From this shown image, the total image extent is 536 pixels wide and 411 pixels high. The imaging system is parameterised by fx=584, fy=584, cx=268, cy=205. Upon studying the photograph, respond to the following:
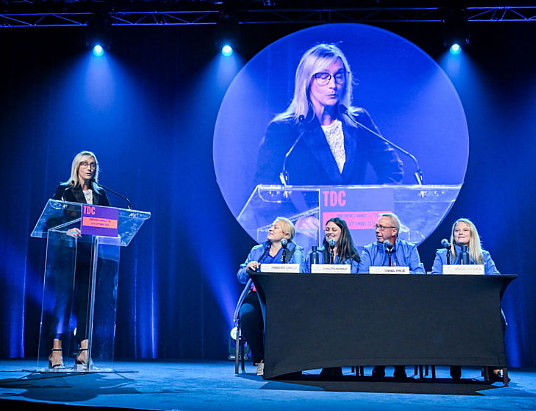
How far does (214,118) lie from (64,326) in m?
3.32

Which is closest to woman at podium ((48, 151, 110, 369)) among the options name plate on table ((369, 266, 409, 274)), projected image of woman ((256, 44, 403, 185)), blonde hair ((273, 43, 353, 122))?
name plate on table ((369, 266, 409, 274))

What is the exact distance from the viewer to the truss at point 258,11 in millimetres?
6418

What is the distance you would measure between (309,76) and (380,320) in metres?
3.89

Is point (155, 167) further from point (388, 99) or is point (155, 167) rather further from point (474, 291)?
point (474, 291)

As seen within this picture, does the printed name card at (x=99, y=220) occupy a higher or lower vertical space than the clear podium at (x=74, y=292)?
higher

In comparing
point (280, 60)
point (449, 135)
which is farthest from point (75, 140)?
point (449, 135)

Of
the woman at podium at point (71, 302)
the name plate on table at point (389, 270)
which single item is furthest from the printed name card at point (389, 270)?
the woman at podium at point (71, 302)

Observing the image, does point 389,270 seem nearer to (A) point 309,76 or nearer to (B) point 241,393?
(B) point 241,393

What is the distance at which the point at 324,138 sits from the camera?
636 cm

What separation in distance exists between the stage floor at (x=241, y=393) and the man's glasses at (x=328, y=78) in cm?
355

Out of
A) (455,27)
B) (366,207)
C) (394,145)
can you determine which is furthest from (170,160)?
(455,27)

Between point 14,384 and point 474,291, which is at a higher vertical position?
point 474,291

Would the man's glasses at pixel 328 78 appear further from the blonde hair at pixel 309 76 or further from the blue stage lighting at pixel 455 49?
the blue stage lighting at pixel 455 49

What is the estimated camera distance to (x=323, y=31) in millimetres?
6625
